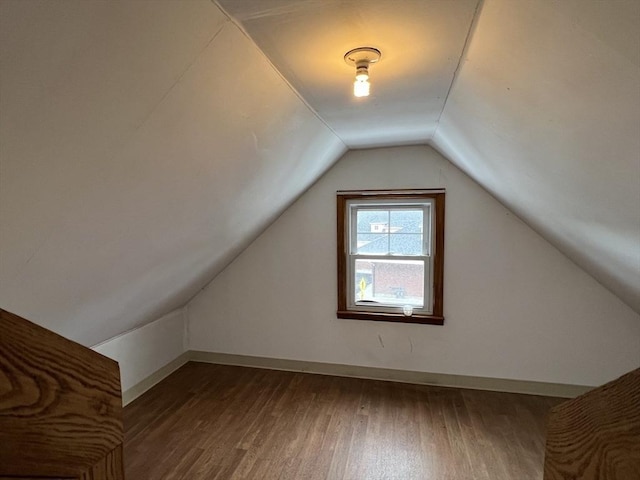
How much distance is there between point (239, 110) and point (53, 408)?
1.26 metres

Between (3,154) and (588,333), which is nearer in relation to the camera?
(3,154)

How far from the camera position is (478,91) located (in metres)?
1.45

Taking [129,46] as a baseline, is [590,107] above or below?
below

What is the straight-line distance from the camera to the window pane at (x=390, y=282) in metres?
3.29

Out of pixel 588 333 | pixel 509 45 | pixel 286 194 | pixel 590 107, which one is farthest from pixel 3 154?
pixel 588 333

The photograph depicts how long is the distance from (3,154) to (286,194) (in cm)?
213

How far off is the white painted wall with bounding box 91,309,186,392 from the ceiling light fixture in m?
2.46

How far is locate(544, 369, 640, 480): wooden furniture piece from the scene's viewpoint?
49cm

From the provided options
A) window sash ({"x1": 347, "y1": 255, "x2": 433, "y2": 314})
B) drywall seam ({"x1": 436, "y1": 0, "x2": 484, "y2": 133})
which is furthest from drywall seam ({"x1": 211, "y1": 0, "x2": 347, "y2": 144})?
window sash ({"x1": 347, "y1": 255, "x2": 433, "y2": 314})

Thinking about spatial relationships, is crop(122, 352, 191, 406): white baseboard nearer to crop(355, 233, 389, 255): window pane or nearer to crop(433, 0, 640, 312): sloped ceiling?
crop(355, 233, 389, 255): window pane

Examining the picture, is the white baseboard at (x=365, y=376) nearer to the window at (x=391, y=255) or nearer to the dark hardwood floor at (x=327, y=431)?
the dark hardwood floor at (x=327, y=431)

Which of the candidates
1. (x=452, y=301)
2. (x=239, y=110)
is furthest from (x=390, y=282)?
(x=239, y=110)

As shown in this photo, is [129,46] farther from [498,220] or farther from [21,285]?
[498,220]

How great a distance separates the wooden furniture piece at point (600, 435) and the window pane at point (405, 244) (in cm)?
265
